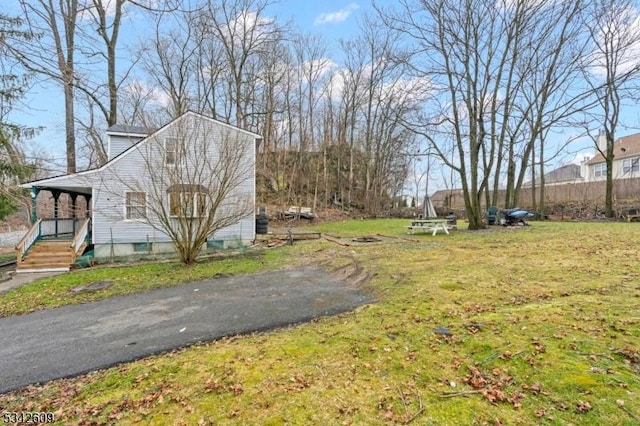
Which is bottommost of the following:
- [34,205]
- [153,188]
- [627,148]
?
[34,205]

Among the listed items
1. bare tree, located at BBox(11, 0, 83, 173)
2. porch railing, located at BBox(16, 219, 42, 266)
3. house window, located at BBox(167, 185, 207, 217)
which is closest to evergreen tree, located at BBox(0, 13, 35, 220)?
bare tree, located at BBox(11, 0, 83, 173)

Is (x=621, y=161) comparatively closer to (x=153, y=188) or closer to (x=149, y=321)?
(x=153, y=188)

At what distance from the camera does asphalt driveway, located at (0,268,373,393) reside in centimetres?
423

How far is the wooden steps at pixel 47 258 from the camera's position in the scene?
10.8 m

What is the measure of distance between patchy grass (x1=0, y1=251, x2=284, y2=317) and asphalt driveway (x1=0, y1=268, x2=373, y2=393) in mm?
693

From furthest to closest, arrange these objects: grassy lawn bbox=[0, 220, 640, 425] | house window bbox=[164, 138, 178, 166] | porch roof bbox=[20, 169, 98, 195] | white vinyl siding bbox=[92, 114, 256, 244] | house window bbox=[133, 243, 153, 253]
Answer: house window bbox=[133, 243, 153, 253] → white vinyl siding bbox=[92, 114, 256, 244] → porch roof bbox=[20, 169, 98, 195] → house window bbox=[164, 138, 178, 166] → grassy lawn bbox=[0, 220, 640, 425]

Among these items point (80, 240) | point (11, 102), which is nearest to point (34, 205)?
point (80, 240)

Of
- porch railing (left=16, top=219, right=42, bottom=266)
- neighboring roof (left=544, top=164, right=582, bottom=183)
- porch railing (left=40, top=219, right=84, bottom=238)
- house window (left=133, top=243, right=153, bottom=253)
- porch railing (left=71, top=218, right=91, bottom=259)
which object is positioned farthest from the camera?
neighboring roof (left=544, top=164, right=582, bottom=183)

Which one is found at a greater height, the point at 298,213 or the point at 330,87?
the point at 330,87

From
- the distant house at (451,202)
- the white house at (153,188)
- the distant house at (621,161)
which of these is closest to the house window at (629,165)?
the distant house at (621,161)

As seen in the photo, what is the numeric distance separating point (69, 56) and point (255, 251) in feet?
30.8

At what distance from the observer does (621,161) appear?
102ft

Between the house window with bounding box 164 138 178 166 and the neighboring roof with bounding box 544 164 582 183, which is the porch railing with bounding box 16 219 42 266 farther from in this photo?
the neighboring roof with bounding box 544 164 582 183

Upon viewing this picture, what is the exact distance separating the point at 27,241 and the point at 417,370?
14135 millimetres
